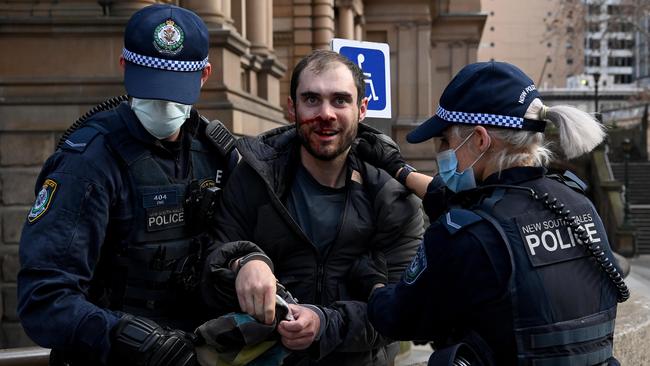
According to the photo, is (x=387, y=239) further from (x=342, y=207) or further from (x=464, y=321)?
(x=464, y=321)

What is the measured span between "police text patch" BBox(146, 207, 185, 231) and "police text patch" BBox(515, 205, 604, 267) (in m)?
1.20

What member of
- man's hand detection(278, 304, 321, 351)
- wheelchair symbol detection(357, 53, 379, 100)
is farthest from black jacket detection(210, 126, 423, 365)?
wheelchair symbol detection(357, 53, 379, 100)

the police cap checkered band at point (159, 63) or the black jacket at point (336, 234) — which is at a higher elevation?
the police cap checkered band at point (159, 63)

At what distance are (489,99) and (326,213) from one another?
0.88 m

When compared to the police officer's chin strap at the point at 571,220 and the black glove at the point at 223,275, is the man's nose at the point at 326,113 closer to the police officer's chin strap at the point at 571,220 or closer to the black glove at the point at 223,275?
the black glove at the point at 223,275

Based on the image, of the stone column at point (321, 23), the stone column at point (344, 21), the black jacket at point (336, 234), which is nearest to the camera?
the black jacket at point (336, 234)

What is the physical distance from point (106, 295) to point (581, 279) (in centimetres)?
156

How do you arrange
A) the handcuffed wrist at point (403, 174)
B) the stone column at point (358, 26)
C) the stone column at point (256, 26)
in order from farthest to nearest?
the stone column at point (358, 26) → the stone column at point (256, 26) → the handcuffed wrist at point (403, 174)

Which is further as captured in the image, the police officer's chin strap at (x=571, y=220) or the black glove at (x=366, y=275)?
the black glove at (x=366, y=275)

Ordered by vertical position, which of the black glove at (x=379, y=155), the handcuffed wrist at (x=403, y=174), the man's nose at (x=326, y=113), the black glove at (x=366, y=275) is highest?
the man's nose at (x=326, y=113)

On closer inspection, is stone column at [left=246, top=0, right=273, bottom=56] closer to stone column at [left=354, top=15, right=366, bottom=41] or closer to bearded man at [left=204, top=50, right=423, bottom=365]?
bearded man at [left=204, top=50, right=423, bottom=365]

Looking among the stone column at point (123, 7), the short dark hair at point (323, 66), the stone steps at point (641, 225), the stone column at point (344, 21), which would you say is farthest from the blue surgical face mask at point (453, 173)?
the stone steps at point (641, 225)

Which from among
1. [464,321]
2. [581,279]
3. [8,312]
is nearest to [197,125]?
[464,321]

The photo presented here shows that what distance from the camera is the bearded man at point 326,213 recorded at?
3201mm
